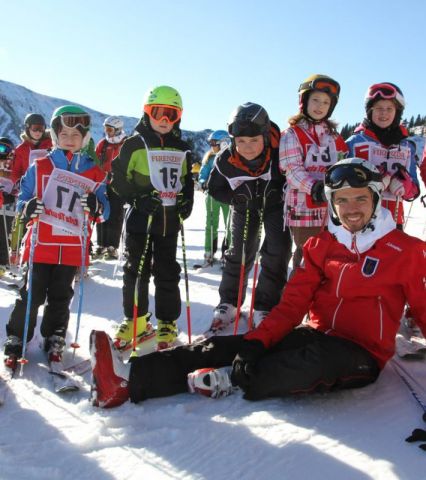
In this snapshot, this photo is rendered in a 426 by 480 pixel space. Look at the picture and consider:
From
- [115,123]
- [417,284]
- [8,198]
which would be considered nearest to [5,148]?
[8,198]

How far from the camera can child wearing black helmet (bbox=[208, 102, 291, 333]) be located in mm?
4258

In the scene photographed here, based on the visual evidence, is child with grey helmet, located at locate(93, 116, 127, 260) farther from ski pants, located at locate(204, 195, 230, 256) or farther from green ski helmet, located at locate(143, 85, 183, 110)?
green ski helmet, located at locate(143, 85, 183, 110)

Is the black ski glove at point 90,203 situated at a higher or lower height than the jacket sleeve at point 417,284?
higher

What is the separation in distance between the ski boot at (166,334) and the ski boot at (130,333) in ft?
0.52

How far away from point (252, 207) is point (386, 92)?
1.64 m

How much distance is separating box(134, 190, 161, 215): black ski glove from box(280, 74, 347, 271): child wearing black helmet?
1182 millimetres

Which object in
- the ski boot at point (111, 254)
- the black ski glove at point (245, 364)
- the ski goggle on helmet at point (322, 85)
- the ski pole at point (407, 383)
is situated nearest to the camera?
the ski pole at point (407, 383)

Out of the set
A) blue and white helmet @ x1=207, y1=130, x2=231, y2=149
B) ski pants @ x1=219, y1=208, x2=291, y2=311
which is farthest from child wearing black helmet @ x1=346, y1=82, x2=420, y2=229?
blue and white helmet @ x1=207, y1=130, x2=231, y2=149

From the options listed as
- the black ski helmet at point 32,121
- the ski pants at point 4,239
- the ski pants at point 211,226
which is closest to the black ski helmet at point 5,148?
the black ski helmet at point 32,121

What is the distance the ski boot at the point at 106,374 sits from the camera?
3213 mm

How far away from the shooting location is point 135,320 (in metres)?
4.18

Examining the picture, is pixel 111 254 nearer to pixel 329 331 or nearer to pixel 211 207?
pixel 211 207

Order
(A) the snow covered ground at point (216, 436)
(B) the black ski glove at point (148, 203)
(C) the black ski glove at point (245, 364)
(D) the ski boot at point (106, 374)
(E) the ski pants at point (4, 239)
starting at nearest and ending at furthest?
1. (A) the snow covered ground at point (216, 436)
2. (C) the black ski glove at point (245, 364)
3. (D) the ski boot at point (106, 374)
4. (B) the black ski glove at point (148, 203)
5. (E) the ski pants at point (4, 239)

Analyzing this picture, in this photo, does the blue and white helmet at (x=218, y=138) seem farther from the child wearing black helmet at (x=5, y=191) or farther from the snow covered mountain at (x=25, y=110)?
the snow covered mountain at (x=25, y=110)
